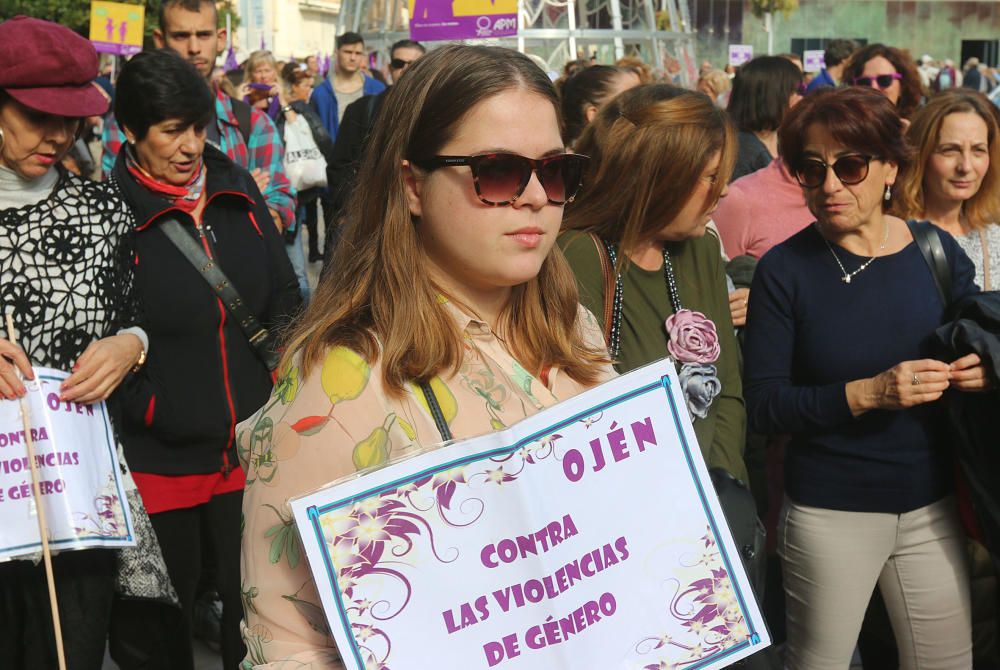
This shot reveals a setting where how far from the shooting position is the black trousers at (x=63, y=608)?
3.40m

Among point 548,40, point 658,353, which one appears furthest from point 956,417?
point 548,40

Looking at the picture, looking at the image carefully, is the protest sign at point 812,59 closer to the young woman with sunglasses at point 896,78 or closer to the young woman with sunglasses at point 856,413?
the young woman with sunglasses at point 896,78

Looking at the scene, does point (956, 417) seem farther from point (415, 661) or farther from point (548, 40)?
point (548, 40)

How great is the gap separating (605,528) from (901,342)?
2.00 m

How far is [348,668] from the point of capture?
5.22ft

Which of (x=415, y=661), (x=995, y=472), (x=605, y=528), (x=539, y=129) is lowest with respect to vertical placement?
(x=995, y=472)

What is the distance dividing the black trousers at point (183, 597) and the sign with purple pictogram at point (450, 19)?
5714 mm

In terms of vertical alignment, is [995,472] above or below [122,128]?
below

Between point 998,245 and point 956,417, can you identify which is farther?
point 998,245

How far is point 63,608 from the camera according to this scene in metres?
3.39

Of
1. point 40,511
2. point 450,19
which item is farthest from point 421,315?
point 450,19

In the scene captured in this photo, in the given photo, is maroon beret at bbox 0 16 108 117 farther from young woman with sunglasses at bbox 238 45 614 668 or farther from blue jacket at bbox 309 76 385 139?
blue jacket at bbox 309 76 385 139

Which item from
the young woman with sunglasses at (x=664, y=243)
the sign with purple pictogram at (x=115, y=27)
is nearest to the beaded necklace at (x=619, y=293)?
the young woman with sunglasses at (x=664, y=243)

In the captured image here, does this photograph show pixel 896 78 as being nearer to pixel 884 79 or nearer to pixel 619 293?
pixel 884 79
